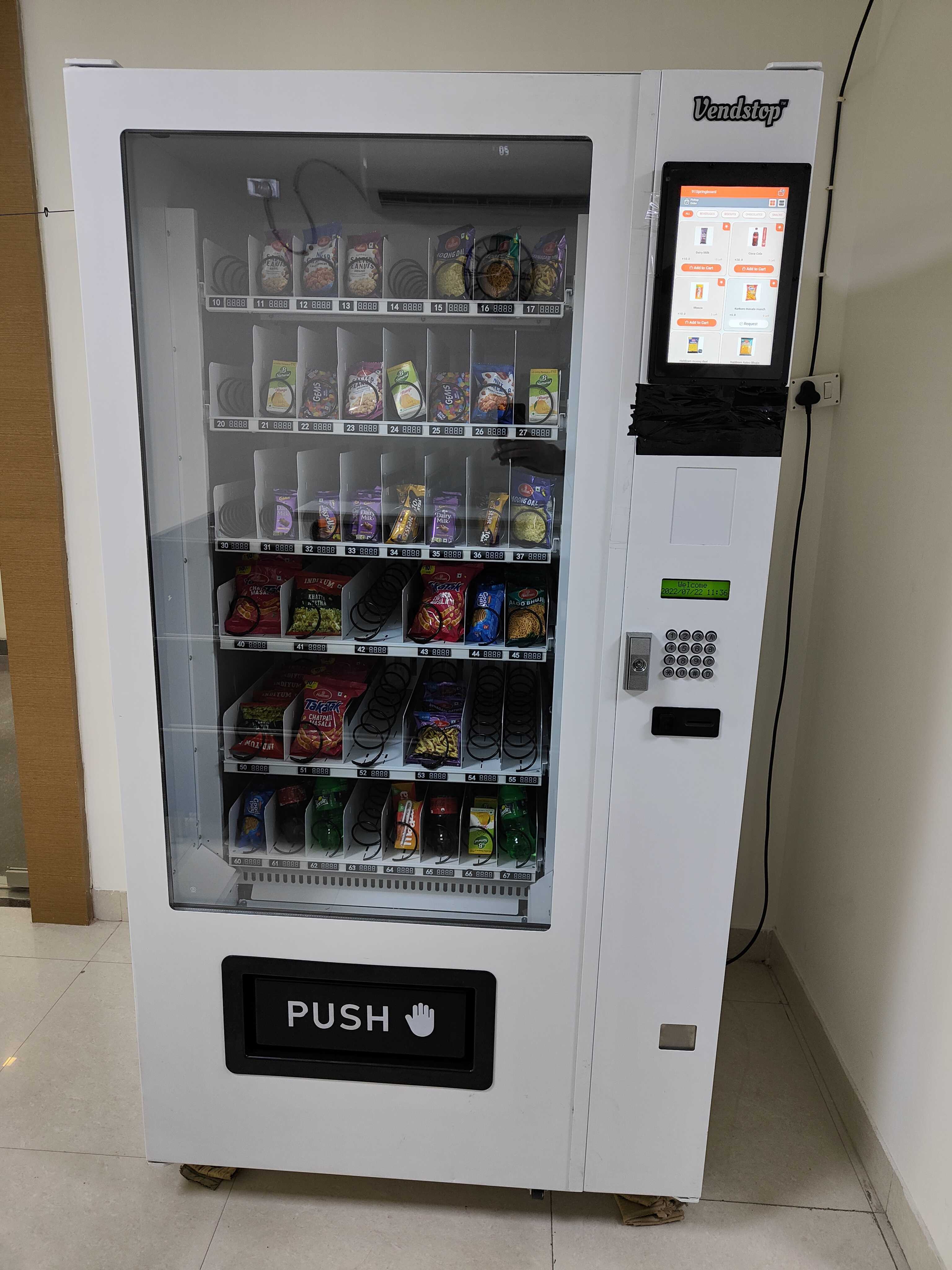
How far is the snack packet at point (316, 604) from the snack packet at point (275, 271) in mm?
599

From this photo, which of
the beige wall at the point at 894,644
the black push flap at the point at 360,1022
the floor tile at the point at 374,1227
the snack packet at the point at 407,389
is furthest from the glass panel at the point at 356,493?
the beige wall at the point at 894,644

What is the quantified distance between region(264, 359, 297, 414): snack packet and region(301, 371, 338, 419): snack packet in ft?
0.08

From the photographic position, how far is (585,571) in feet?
5.19

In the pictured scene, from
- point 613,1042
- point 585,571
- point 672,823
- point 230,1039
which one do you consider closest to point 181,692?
point 230,1039

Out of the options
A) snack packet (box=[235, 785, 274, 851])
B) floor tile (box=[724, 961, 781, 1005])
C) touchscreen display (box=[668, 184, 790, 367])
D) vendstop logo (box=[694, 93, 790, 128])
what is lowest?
floor tile (box=[724, 961, 781, 1005])

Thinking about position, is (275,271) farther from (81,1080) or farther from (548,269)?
(81,1080)

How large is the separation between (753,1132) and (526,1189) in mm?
607

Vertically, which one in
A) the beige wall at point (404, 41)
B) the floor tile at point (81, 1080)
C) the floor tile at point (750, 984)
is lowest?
the floor tile at point (81, 1080)

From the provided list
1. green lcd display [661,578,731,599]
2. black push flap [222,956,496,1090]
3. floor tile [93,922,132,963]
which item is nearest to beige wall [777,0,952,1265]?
green lcd display [661,578,731,599]

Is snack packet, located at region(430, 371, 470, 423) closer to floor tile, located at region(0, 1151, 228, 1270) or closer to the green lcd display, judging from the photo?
the green lcd display

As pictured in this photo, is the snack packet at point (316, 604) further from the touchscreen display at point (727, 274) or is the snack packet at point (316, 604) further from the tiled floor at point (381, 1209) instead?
the tiled floor at point (381, 1209)

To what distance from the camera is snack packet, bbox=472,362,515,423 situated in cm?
175

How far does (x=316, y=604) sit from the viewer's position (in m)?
1.93

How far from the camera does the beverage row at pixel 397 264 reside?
66.8 inches
